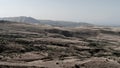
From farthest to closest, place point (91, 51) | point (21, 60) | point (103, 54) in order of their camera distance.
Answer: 1. point (91, 51)
2. point (103, 54)
3. point (21, 60)

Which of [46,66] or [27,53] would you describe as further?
[27,53]

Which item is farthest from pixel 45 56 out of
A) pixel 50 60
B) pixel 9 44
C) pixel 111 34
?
pixel 111 34

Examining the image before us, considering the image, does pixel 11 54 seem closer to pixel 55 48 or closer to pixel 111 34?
pixel 55 48

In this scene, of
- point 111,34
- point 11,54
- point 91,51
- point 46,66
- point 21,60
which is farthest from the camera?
point 111,34

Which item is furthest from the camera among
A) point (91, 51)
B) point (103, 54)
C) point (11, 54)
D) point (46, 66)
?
→ point (91, 51)

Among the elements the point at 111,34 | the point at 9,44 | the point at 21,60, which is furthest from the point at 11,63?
the point at 111,34

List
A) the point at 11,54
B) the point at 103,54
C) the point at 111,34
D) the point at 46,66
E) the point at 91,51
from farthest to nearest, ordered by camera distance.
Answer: the point at 111,34 → the point at 91,51 → the point at 103,54 → the point at 11,54 → the point at 46,66

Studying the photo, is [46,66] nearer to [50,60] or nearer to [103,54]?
[50,60]

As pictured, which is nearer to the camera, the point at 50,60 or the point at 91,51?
the point at 50,60
